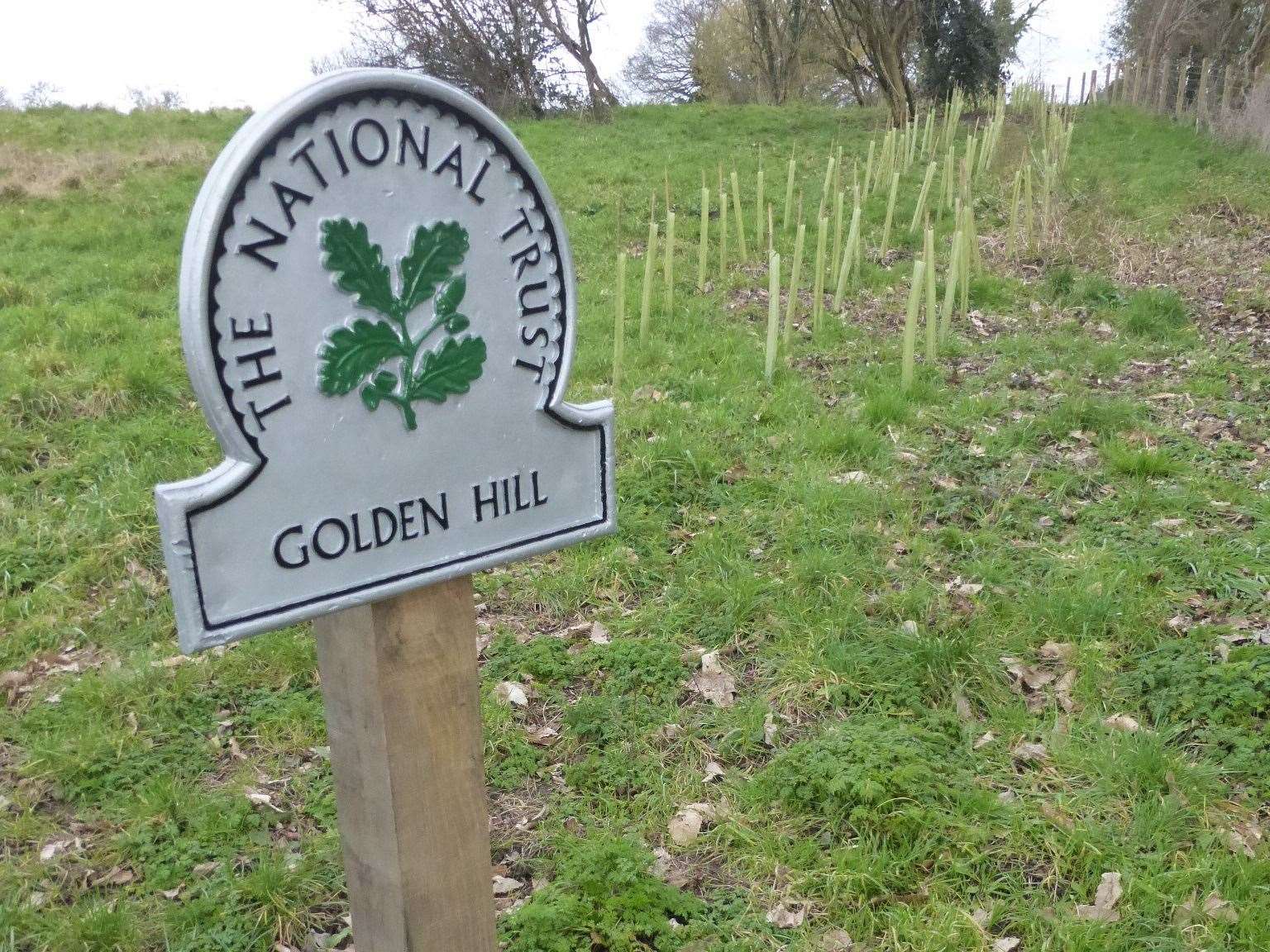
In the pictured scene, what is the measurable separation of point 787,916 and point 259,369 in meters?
2.15

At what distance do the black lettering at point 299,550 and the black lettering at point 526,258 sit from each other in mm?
561

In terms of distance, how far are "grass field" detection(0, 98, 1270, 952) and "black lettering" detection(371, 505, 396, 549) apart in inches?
59.9

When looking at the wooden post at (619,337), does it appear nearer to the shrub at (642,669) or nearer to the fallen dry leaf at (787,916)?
the shrub at (642,669)

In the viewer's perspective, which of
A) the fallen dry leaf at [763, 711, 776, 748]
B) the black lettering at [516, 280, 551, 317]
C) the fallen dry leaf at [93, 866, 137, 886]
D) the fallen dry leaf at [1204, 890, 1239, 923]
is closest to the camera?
the black lettering at [516, 280, 551, 317]

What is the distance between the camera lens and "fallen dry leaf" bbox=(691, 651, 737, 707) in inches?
140

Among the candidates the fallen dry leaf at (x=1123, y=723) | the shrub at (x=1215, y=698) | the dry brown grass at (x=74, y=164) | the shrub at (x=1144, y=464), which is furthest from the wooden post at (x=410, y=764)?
the dry brown grass at (x=74, y=164)

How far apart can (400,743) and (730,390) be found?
15.1 ft

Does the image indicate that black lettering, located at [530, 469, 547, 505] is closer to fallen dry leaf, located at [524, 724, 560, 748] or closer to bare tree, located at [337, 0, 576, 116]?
fallen dry leaf, located at [524, 724, 560, 748]

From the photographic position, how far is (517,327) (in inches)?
65.3

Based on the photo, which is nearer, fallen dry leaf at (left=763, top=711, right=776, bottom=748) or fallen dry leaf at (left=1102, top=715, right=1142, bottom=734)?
fallen dry leaf at (left=1102, top=715, right=1142, bottom=734)

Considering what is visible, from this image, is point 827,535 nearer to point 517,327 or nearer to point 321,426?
point 517,327

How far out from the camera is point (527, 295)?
1660mm

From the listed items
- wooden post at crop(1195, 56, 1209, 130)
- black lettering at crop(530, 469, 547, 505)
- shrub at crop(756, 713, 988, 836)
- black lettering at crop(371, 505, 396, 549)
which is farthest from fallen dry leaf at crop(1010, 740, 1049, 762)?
wooden post at crop(1195, 56, 1209, 130)

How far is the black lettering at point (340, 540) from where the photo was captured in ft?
4.88
